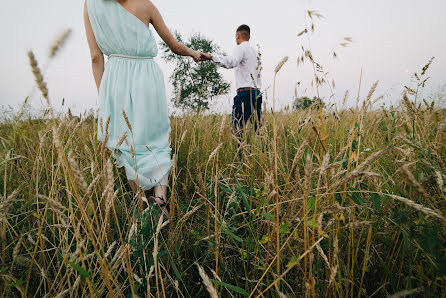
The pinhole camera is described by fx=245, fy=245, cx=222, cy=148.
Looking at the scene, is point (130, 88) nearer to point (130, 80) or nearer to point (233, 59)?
point (130, 80)

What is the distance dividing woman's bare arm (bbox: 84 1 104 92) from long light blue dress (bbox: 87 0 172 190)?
0.05 m

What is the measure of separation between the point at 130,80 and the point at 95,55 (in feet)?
1.20

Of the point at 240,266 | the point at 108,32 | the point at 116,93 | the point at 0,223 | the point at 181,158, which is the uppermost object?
the point at 108,32

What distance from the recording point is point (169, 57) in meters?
23.9

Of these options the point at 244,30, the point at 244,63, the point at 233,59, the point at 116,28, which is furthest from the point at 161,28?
the point at 244,30

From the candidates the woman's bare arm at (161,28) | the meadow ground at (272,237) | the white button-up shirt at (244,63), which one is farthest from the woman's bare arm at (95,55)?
the white button-up shirt at (244,63)

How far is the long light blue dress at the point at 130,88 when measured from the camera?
1.91 meters

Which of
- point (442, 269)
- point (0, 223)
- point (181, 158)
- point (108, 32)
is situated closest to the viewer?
point (442, 269)

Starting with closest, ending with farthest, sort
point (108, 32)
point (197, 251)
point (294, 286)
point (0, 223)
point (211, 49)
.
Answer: point (294, 286) < point (0, 223) < point (197, 251) < point (108, 32) < point (211, 49)

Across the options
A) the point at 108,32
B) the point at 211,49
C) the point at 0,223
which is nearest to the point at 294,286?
the point at 0,223

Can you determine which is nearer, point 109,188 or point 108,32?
point 109,188

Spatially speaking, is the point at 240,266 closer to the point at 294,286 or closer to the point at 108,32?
the point at 294,286

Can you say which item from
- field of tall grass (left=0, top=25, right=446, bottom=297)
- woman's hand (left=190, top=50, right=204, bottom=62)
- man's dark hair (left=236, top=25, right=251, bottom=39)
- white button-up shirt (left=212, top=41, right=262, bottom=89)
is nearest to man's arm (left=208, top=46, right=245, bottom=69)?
white button-up shirt (left=212, top=41, right=262, bottom=89)

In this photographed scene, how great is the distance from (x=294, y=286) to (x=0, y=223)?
1.31 metres
